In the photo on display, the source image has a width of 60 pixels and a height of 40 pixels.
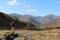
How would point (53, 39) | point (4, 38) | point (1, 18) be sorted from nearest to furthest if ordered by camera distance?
point (53, 39)
point (4, 38)
point (1, 18)

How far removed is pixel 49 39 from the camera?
25312 millimetres

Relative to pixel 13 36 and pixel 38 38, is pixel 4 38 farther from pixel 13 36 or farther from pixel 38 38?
pixel 38 38

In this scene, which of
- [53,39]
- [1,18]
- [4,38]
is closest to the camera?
[53,39]

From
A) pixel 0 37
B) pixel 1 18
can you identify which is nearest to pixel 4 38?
pixel 0 37

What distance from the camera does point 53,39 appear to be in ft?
82.5

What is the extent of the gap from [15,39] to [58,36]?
17.3 feet

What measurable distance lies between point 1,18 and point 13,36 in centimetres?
12385

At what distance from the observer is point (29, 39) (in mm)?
26266

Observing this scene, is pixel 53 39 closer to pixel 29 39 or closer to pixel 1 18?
pixel 29 39

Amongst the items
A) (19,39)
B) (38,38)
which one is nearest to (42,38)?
(38,38)

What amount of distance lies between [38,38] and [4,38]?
4.13 meters

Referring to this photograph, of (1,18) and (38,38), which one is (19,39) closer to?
(38,38)

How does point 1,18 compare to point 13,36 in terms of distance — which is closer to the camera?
point 13,36

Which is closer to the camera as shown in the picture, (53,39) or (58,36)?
(53,39)
